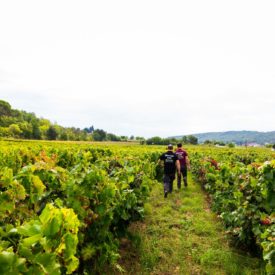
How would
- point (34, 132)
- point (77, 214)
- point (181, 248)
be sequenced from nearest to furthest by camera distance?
point (77, 214) → point (181, 248) → point (34, 132)

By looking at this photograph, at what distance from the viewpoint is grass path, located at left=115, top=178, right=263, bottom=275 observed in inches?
234

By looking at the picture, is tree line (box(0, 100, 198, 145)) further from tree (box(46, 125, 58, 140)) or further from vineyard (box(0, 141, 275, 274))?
vineyard (box(0, 141, 275, 274))

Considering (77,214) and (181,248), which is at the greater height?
(77,214)

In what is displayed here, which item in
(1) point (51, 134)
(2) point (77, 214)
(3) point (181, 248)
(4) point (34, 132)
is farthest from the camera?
(1) point (51, 134)

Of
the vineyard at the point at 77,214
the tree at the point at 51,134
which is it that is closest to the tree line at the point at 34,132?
the tree at the point at 51,134

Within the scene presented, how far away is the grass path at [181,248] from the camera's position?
19.5 ft

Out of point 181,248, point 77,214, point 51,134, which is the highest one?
point 51,134

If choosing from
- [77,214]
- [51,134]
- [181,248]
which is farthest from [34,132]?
[77,214]

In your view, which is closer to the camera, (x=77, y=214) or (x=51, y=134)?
(x=77, y=214)

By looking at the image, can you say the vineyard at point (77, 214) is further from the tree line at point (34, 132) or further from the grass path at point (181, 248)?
the tree line at point (34, 132)

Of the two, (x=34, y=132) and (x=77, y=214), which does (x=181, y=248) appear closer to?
(x=77, y=214)

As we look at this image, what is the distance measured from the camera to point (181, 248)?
Result: 6.88 m

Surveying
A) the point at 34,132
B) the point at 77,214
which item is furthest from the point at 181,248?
the point at 34,132

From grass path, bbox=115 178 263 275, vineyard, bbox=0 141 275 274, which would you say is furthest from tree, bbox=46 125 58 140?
grass path, bbox=115 178 263 275
